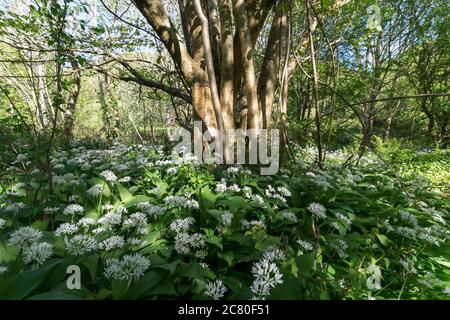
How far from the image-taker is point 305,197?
9.29 ft

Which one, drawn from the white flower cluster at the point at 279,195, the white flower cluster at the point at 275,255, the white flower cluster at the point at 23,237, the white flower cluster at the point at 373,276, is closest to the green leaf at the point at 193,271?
the white flower cluster at the point at 275,255

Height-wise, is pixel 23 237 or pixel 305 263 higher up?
pixel 23 237

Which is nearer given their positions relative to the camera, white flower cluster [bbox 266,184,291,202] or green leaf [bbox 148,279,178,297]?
green leaf [bbox 148,279,178,297]

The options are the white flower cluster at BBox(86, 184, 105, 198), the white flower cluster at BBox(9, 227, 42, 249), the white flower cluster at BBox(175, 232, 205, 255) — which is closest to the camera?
the white flower cluster at BBox(9, 227, 42, 249)

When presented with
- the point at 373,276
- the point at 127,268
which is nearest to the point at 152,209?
the point at 127,268

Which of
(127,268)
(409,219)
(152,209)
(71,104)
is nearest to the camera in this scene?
(127,268)

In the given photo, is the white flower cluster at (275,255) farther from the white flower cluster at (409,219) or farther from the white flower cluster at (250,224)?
the white flower cluster at (409,219)

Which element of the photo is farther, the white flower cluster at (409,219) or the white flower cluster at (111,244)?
the white flower cluster at (409,219)

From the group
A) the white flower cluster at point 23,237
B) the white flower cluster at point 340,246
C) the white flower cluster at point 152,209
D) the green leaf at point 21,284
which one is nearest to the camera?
the green leaf at point 21,284

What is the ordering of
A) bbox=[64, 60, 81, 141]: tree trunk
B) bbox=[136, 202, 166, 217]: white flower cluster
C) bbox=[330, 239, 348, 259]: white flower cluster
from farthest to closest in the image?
bbox=[64, 60, 81, 141]: tree trunk < bbox=[136, 202, 166, 217]: white flower cluster < bbox=[330, 239, 348, 259]: white flower cluster

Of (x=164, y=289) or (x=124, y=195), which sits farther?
(x=124, y=195)

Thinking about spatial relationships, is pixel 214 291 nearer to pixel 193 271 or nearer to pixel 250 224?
pixel 193 271

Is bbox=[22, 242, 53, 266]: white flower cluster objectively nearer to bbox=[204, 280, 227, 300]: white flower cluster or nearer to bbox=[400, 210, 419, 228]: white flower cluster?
bbox=[204, 280, 227, 300]: white flower cluster

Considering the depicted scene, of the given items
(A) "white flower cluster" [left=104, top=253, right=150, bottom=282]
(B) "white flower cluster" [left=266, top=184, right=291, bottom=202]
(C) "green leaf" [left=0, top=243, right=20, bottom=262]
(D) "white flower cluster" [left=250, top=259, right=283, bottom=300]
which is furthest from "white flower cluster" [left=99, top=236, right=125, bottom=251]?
(B) "white flower cluster" [left=266, top=184, right=291, bottom=202]
